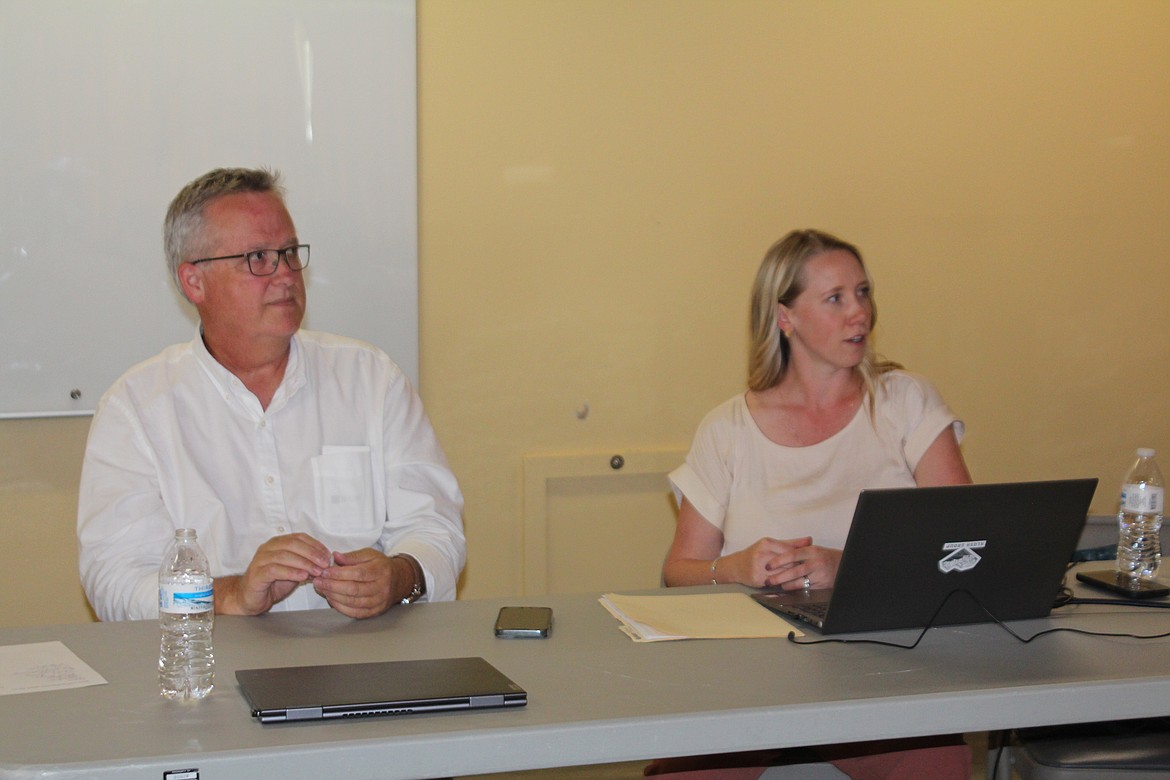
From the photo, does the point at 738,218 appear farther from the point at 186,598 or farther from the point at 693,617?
the point at 186,598

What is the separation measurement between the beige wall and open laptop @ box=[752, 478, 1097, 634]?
1.88 meters

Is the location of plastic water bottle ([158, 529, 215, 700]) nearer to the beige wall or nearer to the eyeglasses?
the eyeglasses

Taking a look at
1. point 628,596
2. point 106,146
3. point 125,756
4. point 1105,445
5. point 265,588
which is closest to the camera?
point 125,756

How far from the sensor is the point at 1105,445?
415 cm

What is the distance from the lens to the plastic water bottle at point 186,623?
5.01 feet

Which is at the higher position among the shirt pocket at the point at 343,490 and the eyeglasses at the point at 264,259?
the eyeglasses at the point at 264,259

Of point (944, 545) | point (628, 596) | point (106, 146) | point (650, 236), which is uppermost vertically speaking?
point (106, 146)

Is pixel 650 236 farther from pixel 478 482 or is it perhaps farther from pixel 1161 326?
pixel 1161 326

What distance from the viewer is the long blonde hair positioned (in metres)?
2.74

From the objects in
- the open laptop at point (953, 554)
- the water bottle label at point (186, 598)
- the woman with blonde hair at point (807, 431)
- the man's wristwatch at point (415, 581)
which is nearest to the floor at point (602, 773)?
the woman with blonde hair at point (807, 431)

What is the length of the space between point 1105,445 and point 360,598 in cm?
316

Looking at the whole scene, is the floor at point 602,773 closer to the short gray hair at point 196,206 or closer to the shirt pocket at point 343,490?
the shirt pocket at point 343,490

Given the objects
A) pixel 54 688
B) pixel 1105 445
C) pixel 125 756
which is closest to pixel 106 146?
pixel 54 688

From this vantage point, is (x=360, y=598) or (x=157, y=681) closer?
(x=157, y=681)
